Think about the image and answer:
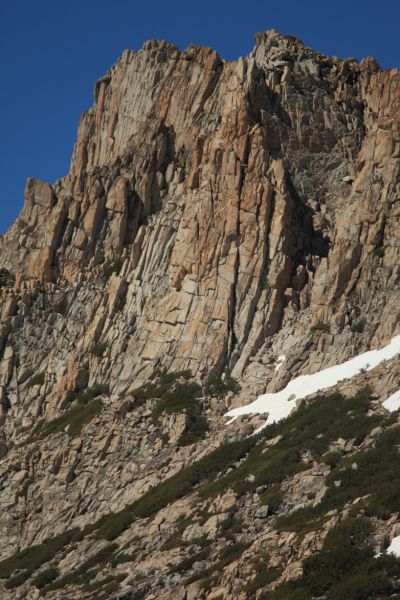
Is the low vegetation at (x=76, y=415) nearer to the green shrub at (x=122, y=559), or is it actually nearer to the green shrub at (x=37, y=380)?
the green shrub at (x=37, y=380)

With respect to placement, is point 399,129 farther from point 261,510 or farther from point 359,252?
point 261,510

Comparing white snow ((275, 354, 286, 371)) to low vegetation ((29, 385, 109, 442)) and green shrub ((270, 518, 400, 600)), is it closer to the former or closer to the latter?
low vegetation ((29, 385, 109, 442))

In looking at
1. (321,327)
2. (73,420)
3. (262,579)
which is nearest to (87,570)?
(262,579)

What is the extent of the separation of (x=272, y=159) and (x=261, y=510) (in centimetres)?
4653

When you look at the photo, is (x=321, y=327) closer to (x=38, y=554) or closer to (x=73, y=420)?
(x=73, y=420)

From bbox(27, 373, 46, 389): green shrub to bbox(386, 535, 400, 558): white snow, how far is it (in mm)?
62059

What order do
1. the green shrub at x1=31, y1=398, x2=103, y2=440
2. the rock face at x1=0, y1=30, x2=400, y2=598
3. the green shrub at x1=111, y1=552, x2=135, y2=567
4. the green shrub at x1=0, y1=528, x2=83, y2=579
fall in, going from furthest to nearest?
the green shrub at x1=31, y1=398, x2=103, y2=440 < the rock face at x1=0, y1=30, x2=400, y2=598 < the green shrub at x1=0, y1=528, x2=83, y2=579 < the green shrub at x1=111, y1=552, x2=135, y2=567

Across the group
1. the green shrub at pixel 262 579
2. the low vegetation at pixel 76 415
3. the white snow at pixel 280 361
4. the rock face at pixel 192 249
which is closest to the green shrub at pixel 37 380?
the rock face at pixel 192 249

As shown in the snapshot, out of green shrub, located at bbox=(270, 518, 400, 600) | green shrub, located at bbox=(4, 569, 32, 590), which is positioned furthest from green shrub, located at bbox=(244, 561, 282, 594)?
green shrub, located at bbox=(4, 569, 32, 590)

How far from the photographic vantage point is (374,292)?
9675 centimetres

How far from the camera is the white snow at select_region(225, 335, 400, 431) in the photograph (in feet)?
292

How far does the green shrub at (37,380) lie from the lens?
115m

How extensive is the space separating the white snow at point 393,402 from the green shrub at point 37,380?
45.1 m

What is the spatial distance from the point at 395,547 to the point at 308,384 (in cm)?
3447
